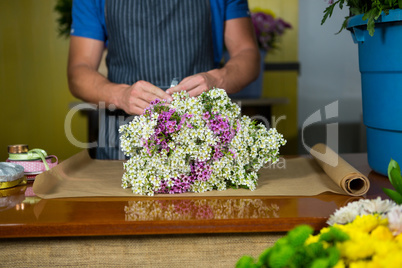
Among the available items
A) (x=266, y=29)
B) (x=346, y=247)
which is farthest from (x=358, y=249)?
(x=266, y=29)

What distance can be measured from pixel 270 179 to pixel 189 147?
0.86ft

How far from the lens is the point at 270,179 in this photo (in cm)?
120

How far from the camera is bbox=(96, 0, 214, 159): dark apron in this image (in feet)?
6.07

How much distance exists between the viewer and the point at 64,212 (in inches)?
36.4

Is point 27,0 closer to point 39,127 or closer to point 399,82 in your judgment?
point 39,127

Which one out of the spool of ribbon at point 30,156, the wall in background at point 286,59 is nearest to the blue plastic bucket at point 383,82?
the spool of ribbon at point 30,156

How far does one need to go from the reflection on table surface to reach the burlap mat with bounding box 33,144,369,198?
0.03 meters

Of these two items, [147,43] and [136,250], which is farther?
[147,43]

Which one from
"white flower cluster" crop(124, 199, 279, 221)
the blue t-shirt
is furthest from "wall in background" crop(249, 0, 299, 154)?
"white flower cluster" crop(124, 199, 279, 221)

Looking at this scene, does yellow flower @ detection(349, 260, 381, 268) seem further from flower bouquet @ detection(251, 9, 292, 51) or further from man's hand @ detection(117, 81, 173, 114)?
flower bouquet @ detection(251, 9, 292, 51)

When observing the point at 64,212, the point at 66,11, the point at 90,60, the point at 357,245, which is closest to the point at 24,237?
the point at 64,212

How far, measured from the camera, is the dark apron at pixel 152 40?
1852mm

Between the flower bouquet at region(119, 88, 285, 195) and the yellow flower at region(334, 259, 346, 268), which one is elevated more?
the flower bouquet at region(119, 88, 285, 195)

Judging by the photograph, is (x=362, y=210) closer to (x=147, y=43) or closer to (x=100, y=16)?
(x=147, y=43)
